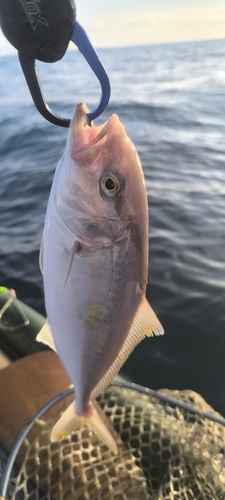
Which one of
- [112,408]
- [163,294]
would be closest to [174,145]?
[163,294]

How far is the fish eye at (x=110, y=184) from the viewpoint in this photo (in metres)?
1.43

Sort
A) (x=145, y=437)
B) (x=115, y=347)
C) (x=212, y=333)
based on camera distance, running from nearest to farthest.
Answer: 1. (x=115, y=347)
2. (x=145, y=437)
3. (x=212, y=333)

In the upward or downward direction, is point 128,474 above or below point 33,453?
below

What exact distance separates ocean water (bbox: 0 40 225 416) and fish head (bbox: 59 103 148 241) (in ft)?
8.77

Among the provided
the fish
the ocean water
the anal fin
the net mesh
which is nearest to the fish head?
the fish

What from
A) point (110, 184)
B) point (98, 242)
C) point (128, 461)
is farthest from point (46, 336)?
point (128, 461)

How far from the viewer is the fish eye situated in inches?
56.2

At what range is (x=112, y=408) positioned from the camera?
256cm

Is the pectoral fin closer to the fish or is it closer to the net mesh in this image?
the fish

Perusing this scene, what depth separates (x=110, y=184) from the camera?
144cm

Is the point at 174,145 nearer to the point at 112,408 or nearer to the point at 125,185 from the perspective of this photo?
the point at 112,408

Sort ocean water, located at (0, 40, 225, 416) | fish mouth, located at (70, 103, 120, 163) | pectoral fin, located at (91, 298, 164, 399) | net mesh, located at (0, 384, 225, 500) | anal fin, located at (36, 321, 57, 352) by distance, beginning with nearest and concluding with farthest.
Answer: fish mouth, located at (70, 103, 120, 163) < pectoral fin, located at (91, 298, 164, 399) < anal fin, located at (36, 321, 57, 352) < net mesh, located at (0, 384, 225, 500) < ocean water, located at (0, 40, 225, 416)

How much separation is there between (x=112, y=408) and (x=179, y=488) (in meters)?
0.58

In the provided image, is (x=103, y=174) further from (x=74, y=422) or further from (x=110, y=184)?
(x=74, y=422)
